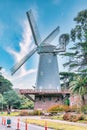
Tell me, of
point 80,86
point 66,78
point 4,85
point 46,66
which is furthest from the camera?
point 4,85

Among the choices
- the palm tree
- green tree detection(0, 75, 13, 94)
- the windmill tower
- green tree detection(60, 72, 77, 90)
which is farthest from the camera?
green tree detection(0, 75, 13, 94)

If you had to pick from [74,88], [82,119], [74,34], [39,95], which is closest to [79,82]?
[74,88]

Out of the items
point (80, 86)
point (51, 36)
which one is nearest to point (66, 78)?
point (51, 36)

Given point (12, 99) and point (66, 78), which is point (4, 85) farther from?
point (66, 78)

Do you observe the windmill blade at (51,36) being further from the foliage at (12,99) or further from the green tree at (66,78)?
the foliage at (12,99)

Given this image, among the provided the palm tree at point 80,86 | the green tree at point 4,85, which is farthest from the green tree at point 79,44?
the green tree at point 4,85

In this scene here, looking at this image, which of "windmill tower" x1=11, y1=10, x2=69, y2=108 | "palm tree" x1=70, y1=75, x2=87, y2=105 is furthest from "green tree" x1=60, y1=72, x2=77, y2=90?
"palm tree" x1=70, y1=75, x2=87, y2=105

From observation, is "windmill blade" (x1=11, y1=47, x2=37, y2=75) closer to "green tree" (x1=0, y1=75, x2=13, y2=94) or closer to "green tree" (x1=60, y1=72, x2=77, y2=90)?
"green tree" (x1=60, y1=72, x2=77, y2=90)

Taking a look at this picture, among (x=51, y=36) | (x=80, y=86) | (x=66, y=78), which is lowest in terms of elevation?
(x=80, y=86)

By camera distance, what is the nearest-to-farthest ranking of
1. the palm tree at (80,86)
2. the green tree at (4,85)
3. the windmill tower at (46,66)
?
the palm tree at (80,86) < the windmill tower at (46,66) < the green tree at (4,85)

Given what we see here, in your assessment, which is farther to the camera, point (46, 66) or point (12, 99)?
point (12, 99)

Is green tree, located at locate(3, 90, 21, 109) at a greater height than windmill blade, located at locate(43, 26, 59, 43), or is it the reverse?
windmill blade, located at locate(43, 26, 59, 43)

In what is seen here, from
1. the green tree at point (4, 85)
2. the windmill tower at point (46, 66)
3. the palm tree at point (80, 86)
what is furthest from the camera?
the green tree at point (4, 85)

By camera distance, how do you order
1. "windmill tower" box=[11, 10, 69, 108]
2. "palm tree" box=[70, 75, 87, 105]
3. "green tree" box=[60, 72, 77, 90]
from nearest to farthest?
1. "palm tree" box=[70, 75, 87, 105]
2. "windmill tower" box=[11, 10, 69, 108]
3. "green tree" box=[60, 72, 77, 90]
